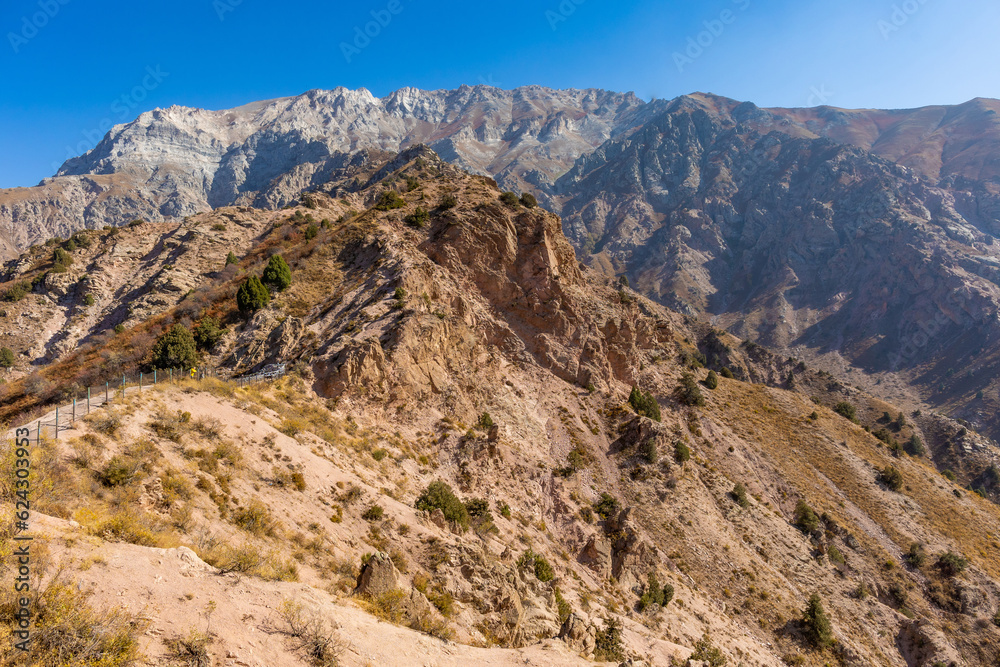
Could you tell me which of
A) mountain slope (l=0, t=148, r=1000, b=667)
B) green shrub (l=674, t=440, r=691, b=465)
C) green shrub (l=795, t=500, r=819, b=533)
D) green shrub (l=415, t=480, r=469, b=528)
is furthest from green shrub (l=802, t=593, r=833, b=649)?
green shrub (l=415, t=480, r=469, b=528)

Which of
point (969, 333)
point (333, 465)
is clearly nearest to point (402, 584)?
point (333, 465)

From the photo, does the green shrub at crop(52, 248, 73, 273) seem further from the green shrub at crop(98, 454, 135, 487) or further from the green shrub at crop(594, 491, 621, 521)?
the green shrub at crop(594, 491, 621, 521)

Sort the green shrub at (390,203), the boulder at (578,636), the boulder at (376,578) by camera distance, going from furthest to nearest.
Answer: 1. the green shrub at (390,203)
2. the boulder at (578,636)
3. the boulder at (376,578)

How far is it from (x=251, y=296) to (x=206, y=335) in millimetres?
3877

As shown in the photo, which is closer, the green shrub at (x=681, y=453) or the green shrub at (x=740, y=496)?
the green shrub at (x=740, y=496)

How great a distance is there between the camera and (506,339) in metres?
36.1

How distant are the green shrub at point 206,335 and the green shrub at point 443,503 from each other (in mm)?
17992

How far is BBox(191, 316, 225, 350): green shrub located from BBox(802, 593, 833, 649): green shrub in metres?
41.5

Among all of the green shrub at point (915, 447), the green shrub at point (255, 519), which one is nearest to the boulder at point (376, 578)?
the green shrub at point (255, 519)

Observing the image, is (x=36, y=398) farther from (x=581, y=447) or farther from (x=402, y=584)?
(x=581, y=447)

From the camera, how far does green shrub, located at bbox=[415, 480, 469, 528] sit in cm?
2036

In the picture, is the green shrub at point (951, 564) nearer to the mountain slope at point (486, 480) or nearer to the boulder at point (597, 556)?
the mountain slope at point (486, 480)

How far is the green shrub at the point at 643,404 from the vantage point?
125 feet

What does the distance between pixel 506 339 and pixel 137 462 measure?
26288mm
